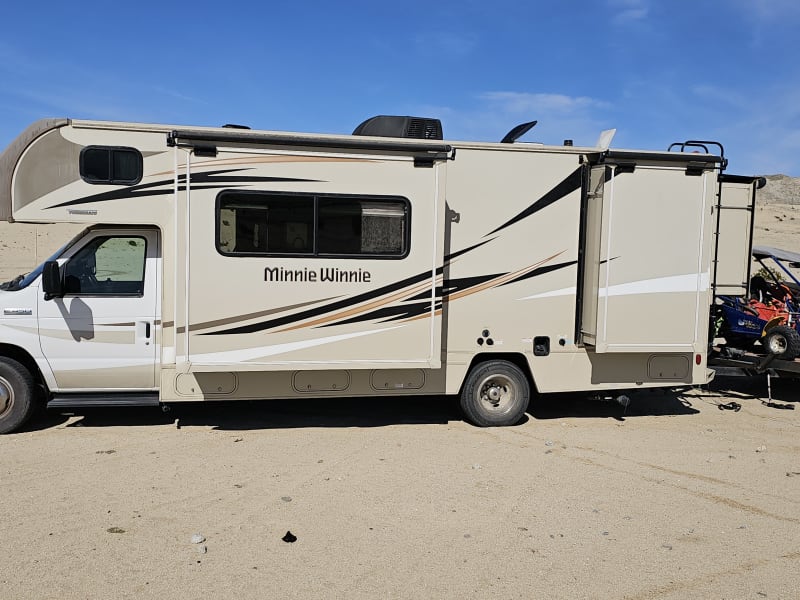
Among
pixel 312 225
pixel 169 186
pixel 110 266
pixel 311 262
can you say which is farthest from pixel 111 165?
pixel 311 262

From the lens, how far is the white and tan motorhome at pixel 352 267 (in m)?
6.62

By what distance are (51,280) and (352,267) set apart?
2.82m

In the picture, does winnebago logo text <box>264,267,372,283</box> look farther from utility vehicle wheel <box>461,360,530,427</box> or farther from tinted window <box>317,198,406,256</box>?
utility vehicle wheel <box>461,360,530,427</box>

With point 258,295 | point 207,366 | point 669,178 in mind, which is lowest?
point 207,366

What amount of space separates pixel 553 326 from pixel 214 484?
3845 millimetres

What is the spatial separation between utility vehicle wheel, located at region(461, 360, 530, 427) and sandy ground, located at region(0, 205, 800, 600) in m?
0.24

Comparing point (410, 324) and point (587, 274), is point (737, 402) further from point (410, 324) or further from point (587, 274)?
point (410, 324)

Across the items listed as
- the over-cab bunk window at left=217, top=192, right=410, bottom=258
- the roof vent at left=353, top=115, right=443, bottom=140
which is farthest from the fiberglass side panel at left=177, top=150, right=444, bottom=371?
the roof vent at left=353, top=115, right=443, bottom=140

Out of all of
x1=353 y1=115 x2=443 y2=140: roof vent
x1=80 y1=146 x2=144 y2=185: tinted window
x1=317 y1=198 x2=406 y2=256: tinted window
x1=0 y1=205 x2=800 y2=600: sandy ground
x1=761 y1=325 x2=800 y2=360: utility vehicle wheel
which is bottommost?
x1=0 y1=205 x2=800 y2=600: sandy ground

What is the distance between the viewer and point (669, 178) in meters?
7.48

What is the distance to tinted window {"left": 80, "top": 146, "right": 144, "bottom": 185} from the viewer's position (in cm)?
655

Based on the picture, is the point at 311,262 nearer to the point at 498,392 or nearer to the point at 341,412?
the point at 341,412

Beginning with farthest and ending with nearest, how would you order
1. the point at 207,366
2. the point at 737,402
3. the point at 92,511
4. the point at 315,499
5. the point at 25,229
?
the point at 25,229, the point at 737,402, the point at 207,366, the point at 315,499, the point at 92,511

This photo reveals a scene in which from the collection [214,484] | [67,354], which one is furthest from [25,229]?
[214,484]
